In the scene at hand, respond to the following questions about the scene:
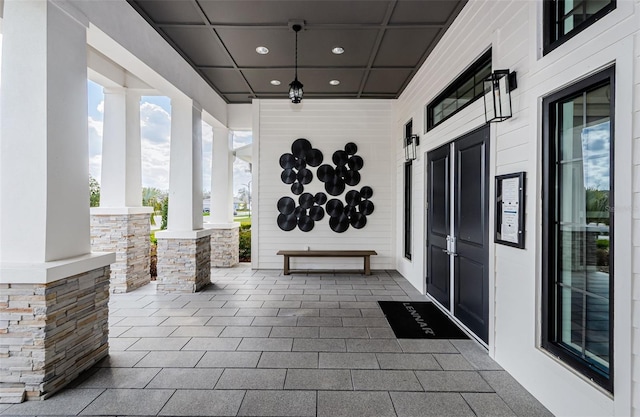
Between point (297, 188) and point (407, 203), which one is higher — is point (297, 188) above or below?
above

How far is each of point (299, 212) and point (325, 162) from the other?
3.80 ft

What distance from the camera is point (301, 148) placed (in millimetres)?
6641

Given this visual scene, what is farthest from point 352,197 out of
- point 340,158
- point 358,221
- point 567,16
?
point 567,16

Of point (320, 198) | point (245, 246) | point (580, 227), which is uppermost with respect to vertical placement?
point (320, 198)

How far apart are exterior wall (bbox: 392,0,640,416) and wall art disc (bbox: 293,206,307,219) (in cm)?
336

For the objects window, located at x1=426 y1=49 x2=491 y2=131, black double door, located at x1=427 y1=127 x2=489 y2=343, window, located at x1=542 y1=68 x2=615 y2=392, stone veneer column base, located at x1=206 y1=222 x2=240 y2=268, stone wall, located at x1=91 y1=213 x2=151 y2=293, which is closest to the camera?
window, located at x1=542 y1=68 x2=615 y2=392

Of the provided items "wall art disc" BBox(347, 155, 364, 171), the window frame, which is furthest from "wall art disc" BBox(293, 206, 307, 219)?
the window frame

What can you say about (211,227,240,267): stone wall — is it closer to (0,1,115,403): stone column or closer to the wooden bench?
the wooden bench

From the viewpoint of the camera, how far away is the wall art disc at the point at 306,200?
6.64 m

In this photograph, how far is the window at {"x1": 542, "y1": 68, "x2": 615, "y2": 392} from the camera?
182 cm

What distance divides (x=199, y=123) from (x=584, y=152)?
507 cm

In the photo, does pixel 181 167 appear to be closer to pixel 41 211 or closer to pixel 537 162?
pixel 41 211

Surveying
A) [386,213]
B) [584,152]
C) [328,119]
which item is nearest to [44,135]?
[584,152]

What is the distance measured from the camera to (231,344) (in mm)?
3184
